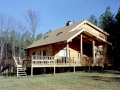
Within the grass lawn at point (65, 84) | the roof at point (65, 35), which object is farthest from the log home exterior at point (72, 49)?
the grass lawn at point (65, 84)

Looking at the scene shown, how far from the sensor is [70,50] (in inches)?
1175

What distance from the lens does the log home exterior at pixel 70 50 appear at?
2439 centimetres

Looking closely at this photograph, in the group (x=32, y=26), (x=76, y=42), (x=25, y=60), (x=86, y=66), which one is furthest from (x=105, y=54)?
(x=32, y=26)

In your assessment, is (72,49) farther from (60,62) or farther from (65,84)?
(65,84)

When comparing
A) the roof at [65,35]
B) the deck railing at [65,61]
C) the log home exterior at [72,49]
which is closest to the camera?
the deck railing at [65,61]

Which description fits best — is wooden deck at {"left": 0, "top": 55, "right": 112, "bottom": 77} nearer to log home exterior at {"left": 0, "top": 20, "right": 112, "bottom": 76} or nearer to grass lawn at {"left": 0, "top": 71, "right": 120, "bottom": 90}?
log home exterior at {"left": 0, "top": 20, "right": 112, "bottom": 76}

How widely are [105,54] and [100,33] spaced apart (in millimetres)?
3541

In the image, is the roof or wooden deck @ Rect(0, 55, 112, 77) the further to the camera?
the roof

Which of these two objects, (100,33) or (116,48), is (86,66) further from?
(116,48)

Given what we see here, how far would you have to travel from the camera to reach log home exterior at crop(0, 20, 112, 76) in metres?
24.4

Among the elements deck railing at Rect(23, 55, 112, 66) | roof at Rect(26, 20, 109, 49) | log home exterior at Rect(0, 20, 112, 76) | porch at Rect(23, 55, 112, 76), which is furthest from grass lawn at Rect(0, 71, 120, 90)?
roof at Rect(26, 20, 109, 49)

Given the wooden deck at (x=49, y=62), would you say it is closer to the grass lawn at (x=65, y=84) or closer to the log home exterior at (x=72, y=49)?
the log home exterior at (x=72, y=49)

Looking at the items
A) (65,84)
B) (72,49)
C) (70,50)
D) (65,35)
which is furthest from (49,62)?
(65,84)

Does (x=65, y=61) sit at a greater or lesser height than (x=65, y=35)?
lesser
